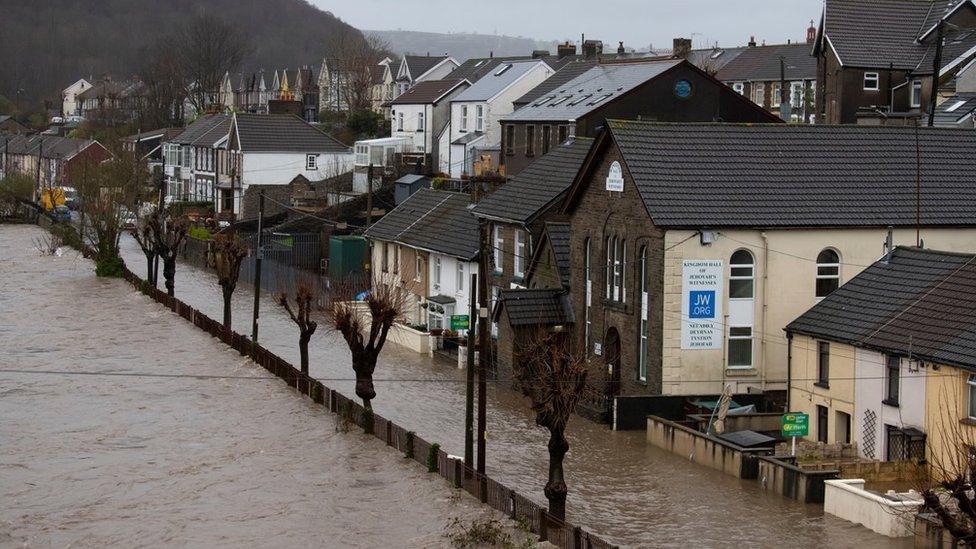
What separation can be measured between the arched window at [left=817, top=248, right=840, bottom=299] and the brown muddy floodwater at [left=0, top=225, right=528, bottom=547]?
1265 cm

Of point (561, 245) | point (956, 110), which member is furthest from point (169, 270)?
point (956, 110)

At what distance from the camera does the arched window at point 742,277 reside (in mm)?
37344

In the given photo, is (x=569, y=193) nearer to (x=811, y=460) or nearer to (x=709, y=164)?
(x=709, y=164)

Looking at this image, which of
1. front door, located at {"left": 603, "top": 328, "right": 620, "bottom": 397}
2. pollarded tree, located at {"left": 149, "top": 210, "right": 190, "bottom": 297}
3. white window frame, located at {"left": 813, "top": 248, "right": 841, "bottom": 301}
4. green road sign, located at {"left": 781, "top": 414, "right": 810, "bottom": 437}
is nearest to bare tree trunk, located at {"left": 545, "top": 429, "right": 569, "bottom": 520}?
green road sign, located at {"left": 781, "top": 414, "right": 810, "bottom": 437}

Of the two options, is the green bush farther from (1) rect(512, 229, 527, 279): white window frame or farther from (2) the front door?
(2) the front door

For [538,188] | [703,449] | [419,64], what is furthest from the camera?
[419,64]

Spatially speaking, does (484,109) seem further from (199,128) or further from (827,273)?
(827,273)

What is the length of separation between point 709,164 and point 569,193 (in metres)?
4.36

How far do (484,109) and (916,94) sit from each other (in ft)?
79.7

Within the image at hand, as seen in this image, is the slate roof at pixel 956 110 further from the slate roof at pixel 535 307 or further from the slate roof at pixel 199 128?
the slate roof at pixel 199 128

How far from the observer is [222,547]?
86.7 ft

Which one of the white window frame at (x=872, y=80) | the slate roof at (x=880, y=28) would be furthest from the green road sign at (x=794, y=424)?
the white window frame at (x=872, y=80)

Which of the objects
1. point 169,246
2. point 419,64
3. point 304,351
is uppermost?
point 419,64

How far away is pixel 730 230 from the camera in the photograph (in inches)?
1462
